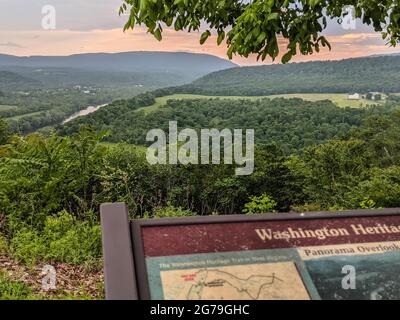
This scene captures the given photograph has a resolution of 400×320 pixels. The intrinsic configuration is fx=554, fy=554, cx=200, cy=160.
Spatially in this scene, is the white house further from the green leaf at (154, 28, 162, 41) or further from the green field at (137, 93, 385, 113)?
the green leaf at (154, 28, 162, 41)

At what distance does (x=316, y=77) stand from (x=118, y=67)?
1787cm

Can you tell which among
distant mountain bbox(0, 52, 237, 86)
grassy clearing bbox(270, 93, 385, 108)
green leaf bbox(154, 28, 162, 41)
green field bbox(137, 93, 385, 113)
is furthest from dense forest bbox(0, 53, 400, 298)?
distant mountain bbox(0, 52, 237, 86)

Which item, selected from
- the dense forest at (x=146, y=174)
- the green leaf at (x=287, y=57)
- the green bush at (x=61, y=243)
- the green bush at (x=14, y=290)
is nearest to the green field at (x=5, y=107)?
the dense forest at (x=146, y=174)

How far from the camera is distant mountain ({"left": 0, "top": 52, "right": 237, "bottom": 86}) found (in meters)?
42.1

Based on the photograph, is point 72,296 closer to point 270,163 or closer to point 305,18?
point 305,18

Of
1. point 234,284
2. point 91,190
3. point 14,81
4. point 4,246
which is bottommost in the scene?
point 4,246

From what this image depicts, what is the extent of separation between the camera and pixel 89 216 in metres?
6.95

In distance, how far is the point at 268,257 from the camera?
Result: 2.55 meters

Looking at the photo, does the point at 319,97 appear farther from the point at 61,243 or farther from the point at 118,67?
the point at 61,243

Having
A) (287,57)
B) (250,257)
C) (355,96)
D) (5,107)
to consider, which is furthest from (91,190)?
(355,96)

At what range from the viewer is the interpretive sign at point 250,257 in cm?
236

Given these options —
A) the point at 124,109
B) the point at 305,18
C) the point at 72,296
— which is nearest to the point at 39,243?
the point at 72,296

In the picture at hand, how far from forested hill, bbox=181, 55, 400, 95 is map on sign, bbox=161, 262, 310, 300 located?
37788mm
